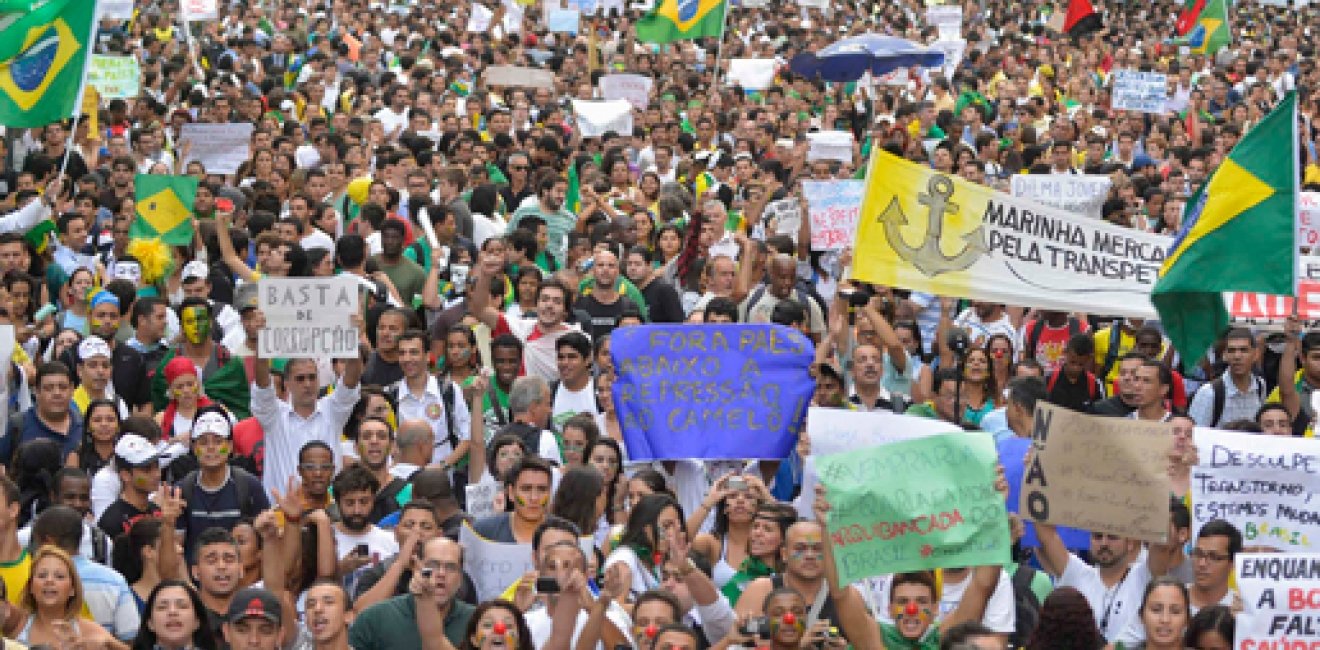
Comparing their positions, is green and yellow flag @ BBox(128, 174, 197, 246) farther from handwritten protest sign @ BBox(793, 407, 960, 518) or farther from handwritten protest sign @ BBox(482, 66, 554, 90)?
handwritten protest sign @ BBox(482, 66, 554, 90)

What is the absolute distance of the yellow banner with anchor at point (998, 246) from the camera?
10453 mm

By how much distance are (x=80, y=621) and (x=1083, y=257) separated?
477cm

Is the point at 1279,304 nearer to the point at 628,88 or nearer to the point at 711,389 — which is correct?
the point at 711,389

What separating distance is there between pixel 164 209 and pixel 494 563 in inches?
239

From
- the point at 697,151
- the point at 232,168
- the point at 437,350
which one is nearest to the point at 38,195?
the point at 232,168

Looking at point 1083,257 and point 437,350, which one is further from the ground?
point 1083,257

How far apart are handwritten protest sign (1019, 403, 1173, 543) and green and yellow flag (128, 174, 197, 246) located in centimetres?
681

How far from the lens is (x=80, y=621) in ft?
26.8

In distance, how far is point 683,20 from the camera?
2320 cm

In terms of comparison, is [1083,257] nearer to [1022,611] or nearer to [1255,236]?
[1255,236]

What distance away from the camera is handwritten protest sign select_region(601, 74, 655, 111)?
69.5 ft

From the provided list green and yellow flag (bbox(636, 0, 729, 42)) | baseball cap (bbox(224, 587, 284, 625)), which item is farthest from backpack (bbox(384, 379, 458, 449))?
green and yellow flag (bbox(636, 0, 729, 42))

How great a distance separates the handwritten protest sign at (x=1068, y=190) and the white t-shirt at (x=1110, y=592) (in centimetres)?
730

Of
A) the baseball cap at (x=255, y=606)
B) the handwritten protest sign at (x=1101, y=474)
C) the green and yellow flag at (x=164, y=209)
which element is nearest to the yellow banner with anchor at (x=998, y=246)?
the handwritten protest sign at (x=1101, y=474)
